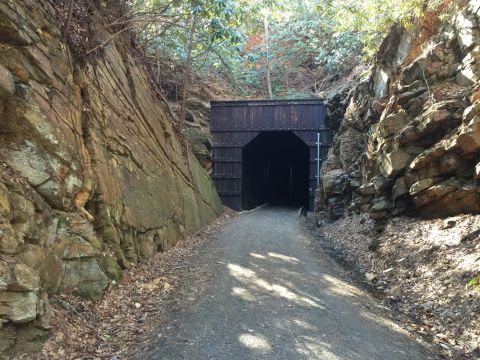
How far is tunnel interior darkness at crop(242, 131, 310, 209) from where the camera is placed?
22547mm

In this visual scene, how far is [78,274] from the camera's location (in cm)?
562

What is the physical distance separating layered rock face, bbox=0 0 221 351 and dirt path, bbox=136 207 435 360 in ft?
4.60

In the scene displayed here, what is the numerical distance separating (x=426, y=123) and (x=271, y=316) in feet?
20.2

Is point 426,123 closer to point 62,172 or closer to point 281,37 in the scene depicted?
point 62,172

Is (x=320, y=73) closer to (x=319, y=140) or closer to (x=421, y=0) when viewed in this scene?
(x=319, y=140)

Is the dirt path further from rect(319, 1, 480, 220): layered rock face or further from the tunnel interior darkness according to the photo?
the tunnel interior darkness

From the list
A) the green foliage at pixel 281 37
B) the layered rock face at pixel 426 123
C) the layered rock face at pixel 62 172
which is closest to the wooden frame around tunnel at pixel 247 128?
the green foliage at pixel 281 37

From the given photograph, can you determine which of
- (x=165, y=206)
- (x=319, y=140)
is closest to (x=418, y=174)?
(x=165, y=206)

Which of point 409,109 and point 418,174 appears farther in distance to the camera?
point 409,109

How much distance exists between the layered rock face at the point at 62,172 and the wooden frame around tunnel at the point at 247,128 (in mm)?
9299

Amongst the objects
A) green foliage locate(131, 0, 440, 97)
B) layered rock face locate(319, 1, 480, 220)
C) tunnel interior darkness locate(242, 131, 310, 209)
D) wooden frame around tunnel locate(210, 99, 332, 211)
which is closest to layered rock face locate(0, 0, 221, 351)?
green foliage locate(131, 0, 440, 97)

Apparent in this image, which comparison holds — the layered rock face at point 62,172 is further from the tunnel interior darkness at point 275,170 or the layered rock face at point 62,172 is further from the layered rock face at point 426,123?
the tunnel interior darkness at point 275,170

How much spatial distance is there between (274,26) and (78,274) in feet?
83.2

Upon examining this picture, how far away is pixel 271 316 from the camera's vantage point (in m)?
5.71
